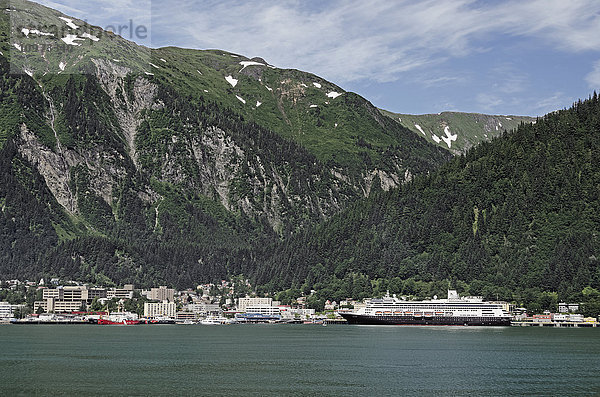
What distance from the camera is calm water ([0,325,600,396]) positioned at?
90.4m

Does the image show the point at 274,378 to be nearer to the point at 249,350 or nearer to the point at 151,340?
the point at 249,350

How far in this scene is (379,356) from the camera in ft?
418

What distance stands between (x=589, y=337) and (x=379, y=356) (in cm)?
6916

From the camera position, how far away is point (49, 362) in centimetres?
11744

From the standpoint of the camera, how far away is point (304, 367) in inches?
4424

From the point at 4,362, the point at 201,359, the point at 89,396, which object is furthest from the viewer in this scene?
the point at 201,359

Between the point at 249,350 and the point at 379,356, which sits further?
the point at 249,350

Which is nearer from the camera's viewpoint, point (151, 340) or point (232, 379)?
point (232, 379)

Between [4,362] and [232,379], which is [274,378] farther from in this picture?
[4,362]

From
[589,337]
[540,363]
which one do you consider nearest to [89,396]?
[540,363]

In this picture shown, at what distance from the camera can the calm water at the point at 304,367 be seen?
9038 cm

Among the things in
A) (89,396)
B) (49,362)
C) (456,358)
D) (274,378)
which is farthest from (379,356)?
(89,396)

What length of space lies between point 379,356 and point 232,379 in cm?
3439

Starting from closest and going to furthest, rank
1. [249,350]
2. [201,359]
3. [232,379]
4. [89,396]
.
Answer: [89,396] → [232,379] → [201,359] → [249,350]
